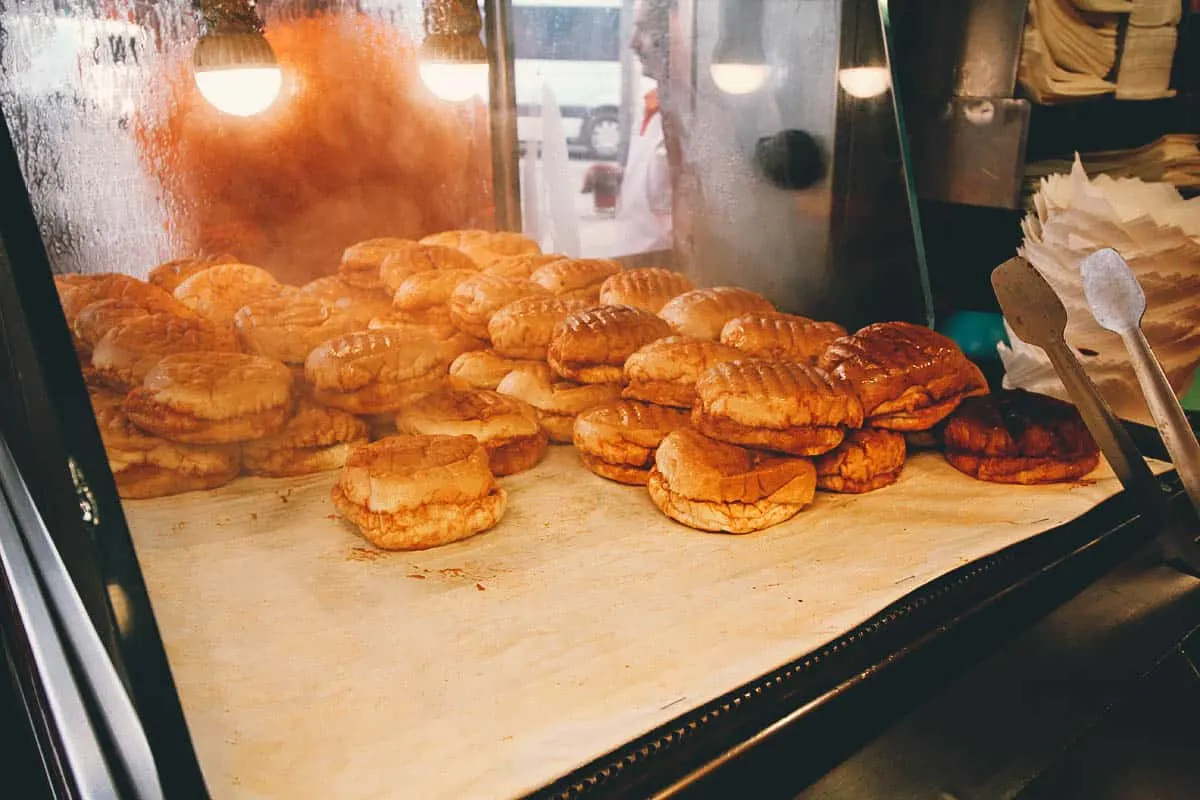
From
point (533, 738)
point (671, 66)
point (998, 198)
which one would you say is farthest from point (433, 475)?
point (998, 198)

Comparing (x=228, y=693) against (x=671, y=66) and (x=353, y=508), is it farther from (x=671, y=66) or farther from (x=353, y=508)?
(x=671, y=66)

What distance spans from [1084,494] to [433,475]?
4.71 ft

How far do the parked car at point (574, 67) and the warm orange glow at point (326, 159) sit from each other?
22 centimetres

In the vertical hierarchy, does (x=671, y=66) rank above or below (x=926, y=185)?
above

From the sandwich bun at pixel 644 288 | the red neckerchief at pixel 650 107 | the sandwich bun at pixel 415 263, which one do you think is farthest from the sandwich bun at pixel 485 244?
the red neckerchief at pixel 650 107

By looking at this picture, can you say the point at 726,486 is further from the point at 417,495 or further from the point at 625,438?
the point at 417,495

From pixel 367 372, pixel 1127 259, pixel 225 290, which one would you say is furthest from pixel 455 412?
pixel 1127 259

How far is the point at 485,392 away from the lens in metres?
2.35

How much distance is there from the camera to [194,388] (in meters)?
1.99

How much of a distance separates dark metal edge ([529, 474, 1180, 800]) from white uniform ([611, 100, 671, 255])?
1.88 meters

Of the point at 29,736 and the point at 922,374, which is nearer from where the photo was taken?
the point at 29,736

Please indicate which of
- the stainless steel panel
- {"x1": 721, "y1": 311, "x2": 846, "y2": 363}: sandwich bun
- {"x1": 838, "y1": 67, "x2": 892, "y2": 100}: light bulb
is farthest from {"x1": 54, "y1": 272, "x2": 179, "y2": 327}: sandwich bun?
the stainless steel panel

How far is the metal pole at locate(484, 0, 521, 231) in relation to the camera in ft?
10.6

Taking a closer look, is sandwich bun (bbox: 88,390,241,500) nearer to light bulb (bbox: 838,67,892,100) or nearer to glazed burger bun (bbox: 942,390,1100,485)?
glazed burger bun (bbox: 942,390,1100,485)
